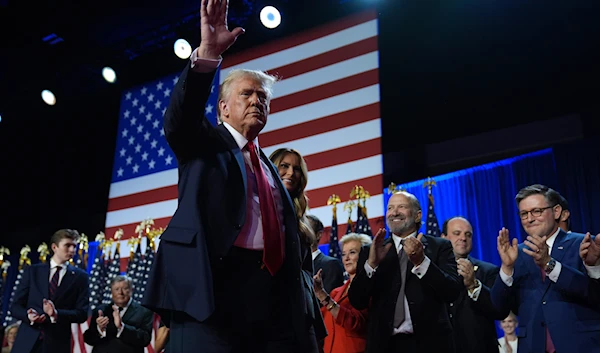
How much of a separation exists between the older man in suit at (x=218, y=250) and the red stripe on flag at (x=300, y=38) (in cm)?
543

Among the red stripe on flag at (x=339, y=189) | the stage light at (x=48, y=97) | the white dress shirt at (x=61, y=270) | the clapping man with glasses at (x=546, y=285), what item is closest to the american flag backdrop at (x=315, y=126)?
the red stripe on flag at (x=339, y=189)

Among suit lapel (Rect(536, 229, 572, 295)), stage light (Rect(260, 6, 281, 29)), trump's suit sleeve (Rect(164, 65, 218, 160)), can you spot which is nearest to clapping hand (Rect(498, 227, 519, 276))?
suit lapel (Rect(536, 229, 572, 295))

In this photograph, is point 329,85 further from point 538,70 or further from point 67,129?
point 67,129

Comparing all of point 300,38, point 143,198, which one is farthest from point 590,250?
point 143,198

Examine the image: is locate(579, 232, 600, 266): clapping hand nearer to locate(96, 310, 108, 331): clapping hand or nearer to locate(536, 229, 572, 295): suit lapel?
locate(536, 229, 572, 295): suit lapel

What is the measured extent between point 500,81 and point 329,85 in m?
1.91

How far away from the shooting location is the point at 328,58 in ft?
22.5

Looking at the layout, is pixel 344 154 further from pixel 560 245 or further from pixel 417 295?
pixel 417 295

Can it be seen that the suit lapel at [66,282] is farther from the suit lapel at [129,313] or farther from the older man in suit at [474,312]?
the older man in suit at [474,312]

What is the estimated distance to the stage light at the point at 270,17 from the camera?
6.70 meters

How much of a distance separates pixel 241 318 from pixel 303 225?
56 centimetres

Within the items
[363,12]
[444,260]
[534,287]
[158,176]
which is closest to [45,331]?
[158,176]

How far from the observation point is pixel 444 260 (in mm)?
3070

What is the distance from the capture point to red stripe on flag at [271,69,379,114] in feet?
21.3
